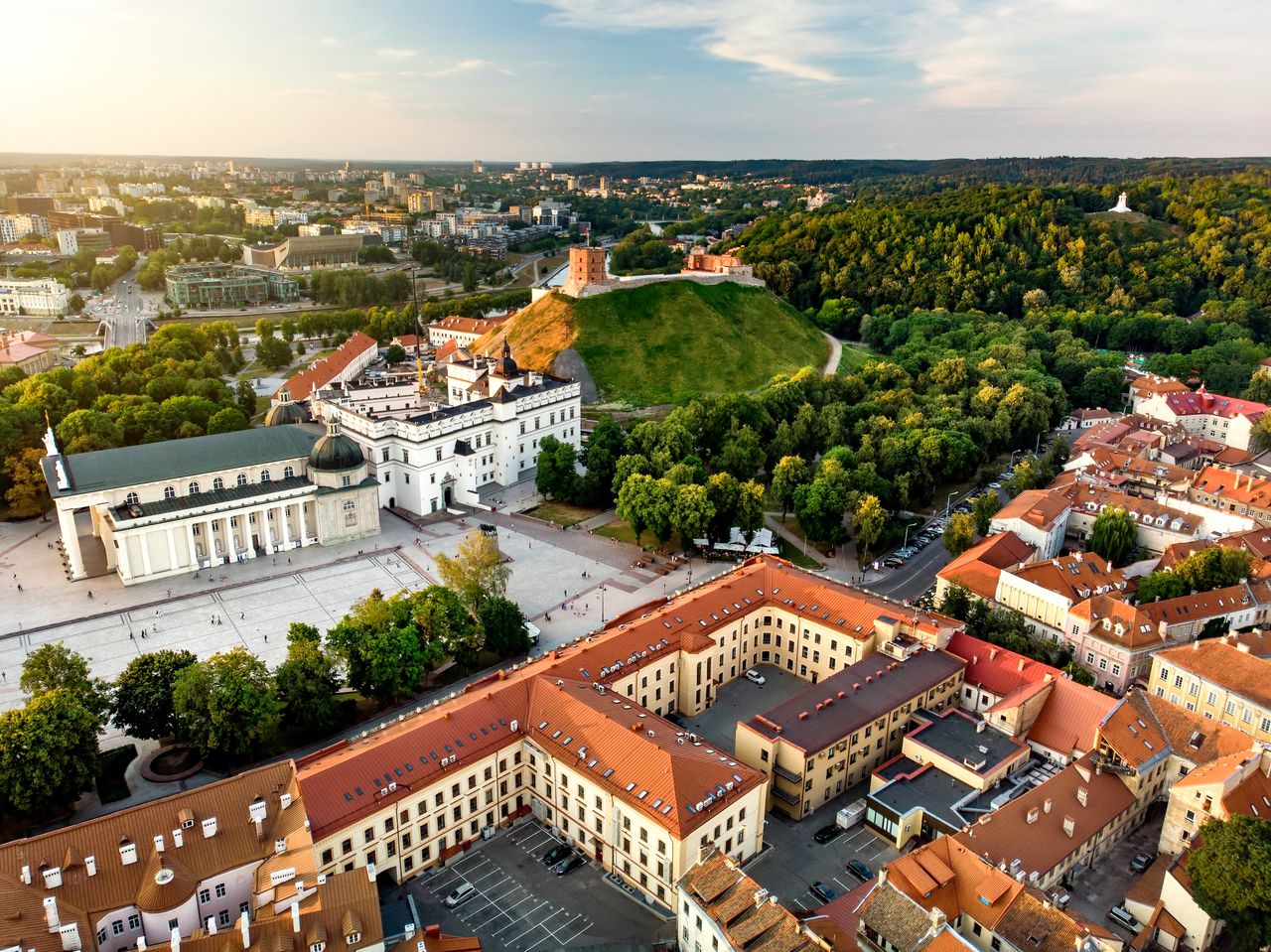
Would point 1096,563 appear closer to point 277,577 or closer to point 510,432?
point 510,432

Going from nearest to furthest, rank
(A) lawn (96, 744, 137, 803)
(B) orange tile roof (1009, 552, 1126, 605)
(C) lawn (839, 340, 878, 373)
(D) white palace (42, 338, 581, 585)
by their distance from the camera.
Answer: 1. (A) lawn (96, 744, 137, 803)
2. (B) orange tile roof (1009, 552, 1126, 605)
3. (D) white palace (42, 338, 581, 585)
4. (C) lawn (839, 340, 878, 373)

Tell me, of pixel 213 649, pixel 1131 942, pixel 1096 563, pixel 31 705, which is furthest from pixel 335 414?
pixel 1131 942

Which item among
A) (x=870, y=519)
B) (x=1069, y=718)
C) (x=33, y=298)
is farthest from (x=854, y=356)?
(x=33, y=298)

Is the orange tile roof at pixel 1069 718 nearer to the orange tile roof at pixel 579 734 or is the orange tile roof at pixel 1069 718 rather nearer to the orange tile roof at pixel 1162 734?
the orange tile roof at pixel 1162 734

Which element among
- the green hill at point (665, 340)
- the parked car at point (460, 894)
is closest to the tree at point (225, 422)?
the green hill at point (665, 340)

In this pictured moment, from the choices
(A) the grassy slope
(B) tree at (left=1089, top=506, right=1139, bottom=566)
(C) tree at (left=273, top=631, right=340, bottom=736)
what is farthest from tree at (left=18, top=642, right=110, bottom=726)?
(A) the grassy slope

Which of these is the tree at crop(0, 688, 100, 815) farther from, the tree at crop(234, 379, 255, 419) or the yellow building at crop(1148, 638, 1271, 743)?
the tree at crop(234, 379, 255, 419)
